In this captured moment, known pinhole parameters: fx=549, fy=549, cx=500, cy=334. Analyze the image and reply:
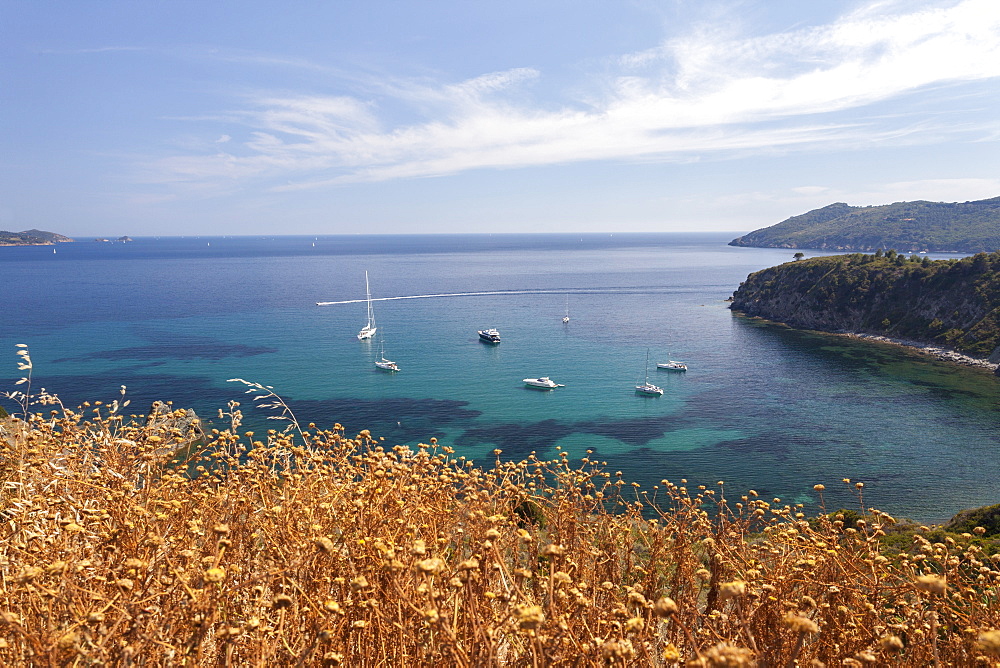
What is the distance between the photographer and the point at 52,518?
14.3 feet

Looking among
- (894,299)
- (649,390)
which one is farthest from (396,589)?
(894,299)

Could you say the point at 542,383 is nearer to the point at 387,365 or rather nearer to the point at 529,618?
the point at 387,365

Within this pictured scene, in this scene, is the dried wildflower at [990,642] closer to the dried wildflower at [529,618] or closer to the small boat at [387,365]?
the dried wildflower at [529,618]

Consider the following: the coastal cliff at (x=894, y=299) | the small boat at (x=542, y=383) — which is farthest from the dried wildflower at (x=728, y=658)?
the coastal cliff at (x=894, y=299)

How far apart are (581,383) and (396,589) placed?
51.2 m

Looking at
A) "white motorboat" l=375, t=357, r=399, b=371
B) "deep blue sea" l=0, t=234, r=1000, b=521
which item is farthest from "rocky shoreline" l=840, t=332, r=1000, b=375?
"white motorboat" l=375, t=357, r=399, b=371

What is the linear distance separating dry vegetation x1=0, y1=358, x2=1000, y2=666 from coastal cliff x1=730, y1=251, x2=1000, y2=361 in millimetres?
75604

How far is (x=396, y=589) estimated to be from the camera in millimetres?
2836

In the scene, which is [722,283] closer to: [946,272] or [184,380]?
[946,272]

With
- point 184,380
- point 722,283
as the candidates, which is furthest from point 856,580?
point 722,283

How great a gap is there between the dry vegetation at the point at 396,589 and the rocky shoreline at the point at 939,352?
70957mm

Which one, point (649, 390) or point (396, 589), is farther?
point (649, 390)

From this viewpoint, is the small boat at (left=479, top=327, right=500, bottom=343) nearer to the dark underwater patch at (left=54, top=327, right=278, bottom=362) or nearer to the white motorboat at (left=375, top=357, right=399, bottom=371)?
the white motorboat at (left=375, top=357, right=399, bottom=371)

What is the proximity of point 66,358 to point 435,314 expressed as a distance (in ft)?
165
